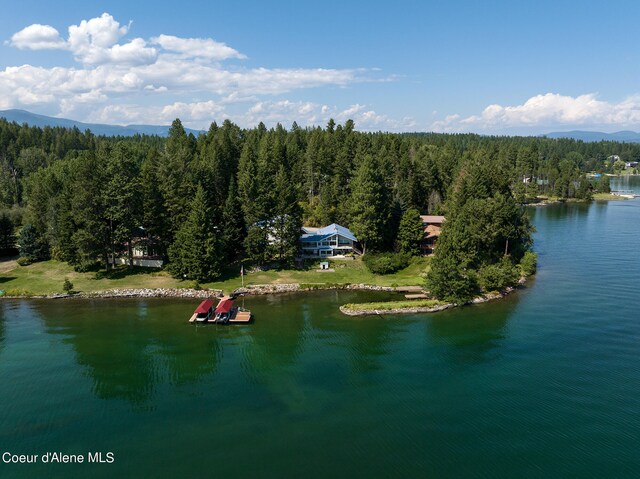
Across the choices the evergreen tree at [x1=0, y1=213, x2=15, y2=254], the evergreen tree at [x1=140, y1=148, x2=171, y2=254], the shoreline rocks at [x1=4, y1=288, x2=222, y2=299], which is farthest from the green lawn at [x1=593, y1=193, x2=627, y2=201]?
the evergreen tree at [x1=0, y1=213, x2=15, y2=254]

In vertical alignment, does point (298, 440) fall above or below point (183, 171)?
below

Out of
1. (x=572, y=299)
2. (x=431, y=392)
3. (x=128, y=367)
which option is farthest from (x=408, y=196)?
(x=128, y=367)

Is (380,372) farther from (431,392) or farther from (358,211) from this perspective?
(358,211)

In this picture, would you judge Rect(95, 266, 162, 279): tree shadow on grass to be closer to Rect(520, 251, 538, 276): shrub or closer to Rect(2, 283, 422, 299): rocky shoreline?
Rect(2, 283, 422, 299): rocky shoreline

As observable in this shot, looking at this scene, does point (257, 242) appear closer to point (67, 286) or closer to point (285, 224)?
point (285, 224)

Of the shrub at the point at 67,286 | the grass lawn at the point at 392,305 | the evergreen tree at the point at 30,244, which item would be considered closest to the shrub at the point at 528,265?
the grass lawn at the point at 392,305

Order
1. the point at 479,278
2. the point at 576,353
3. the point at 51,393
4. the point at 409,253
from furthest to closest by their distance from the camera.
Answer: the point at 409,253 < the point at 479,278 < the point at 576,353 < the point at 51,393
